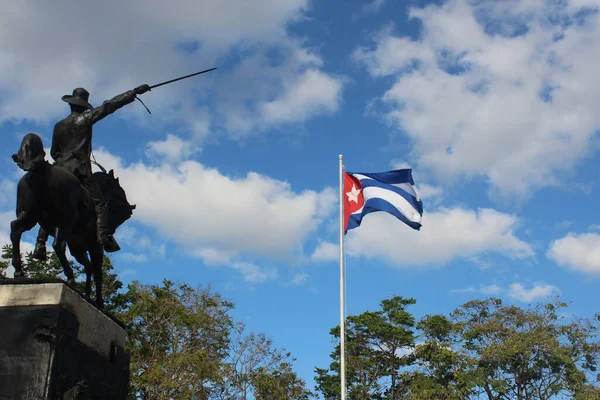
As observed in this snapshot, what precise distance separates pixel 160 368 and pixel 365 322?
62.9 feet

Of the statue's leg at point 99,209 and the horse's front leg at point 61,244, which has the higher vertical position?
the statue's leg at point 99,209

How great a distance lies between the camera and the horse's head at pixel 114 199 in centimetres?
877

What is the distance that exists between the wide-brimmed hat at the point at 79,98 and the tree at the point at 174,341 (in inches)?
637

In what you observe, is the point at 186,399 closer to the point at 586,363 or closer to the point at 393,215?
the point at 393,215

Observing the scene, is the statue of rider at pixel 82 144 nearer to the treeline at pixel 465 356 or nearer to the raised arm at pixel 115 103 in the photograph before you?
the raised arm at pixel 115 103

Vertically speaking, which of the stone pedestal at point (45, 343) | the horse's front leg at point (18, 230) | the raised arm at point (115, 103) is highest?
the raised arm at point (115, 103)

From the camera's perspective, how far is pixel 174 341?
25625 mm

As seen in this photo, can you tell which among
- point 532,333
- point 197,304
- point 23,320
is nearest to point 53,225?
point 23,320

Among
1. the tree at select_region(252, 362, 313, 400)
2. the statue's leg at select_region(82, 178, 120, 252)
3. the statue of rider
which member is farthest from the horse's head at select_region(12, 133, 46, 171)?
the tree at select_region(252, 362, 313, 400)

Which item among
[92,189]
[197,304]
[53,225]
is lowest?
[53,225]

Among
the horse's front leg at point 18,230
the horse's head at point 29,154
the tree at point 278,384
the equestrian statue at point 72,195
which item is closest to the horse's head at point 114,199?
the equestrian statue at point 72,195

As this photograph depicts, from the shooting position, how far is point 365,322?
39844mm

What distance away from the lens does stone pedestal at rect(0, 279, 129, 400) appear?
243 inches

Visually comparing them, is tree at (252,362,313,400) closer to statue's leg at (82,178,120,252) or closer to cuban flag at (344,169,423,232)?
cuban flag at (344,169,423,232)
